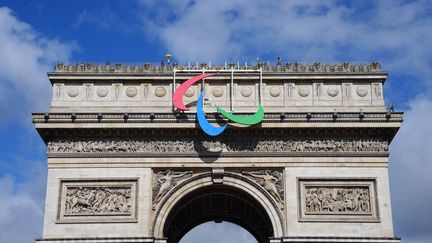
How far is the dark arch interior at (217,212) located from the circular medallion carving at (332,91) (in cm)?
595

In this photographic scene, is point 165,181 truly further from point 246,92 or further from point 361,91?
point 361,91

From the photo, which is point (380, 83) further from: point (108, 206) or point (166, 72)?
point (108, 206)

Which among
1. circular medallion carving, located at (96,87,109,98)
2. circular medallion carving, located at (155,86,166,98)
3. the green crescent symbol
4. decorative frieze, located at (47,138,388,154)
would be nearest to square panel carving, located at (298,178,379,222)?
decorative frieze, located at (47,138,388,154)

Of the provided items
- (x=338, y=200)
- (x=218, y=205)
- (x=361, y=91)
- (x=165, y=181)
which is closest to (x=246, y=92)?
(x=361, y=91)

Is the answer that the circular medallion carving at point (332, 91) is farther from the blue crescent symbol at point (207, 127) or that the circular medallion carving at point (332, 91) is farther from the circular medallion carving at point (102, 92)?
the circular medallion carving at point (102, 92)

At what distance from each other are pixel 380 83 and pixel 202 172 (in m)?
9.05

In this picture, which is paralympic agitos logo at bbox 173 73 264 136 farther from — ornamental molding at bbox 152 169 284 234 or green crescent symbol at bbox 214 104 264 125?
ornamental molding at bbox 152 169 284 234

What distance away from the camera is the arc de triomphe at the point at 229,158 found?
3191 cm

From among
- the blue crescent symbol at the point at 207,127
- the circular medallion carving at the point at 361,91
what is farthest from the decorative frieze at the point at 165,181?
the circular medallion carving at the point at 361,91

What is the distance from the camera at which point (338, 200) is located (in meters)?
32.2

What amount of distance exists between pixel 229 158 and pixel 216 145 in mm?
814

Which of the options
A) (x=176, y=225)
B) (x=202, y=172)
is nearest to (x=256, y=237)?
(x=176, y=225)

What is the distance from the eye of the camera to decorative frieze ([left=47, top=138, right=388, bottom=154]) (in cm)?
3275

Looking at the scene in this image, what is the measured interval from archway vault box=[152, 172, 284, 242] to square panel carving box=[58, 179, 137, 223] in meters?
1.34
